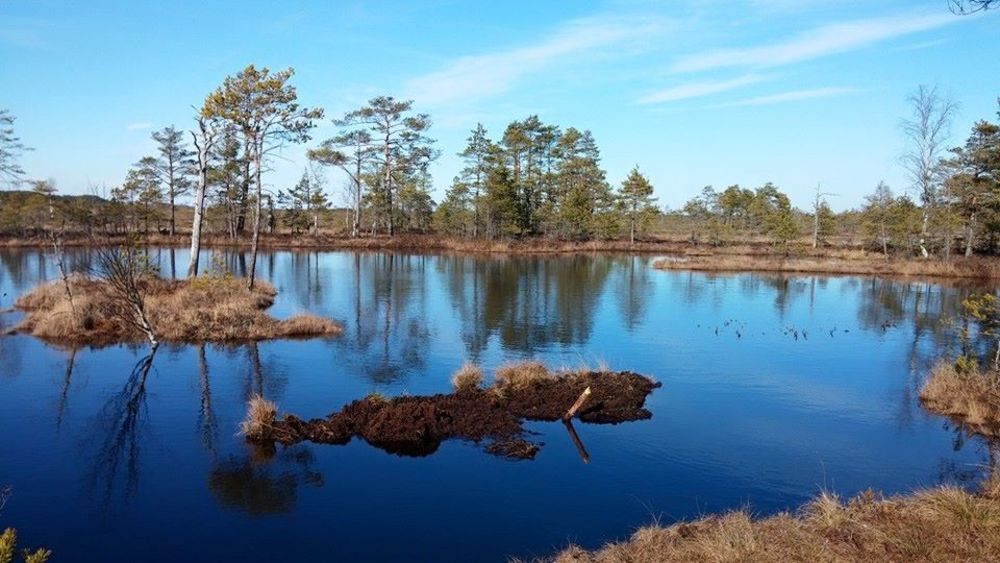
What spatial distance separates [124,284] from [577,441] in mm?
14913

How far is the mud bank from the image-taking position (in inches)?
502

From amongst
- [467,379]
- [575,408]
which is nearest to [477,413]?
[467,379]

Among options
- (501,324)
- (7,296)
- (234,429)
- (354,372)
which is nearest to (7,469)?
(234,429)

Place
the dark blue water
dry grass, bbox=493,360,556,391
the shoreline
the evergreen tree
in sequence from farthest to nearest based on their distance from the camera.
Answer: the evergreen tree, the shoreline, dry grass, bbox=493,360,556,391, the dark blue water

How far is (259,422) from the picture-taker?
41.7ft

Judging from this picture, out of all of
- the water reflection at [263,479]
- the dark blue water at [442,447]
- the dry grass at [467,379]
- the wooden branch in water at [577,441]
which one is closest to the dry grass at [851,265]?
the dark blue water at [442,447]

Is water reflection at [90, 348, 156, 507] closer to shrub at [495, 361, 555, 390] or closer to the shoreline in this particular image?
shrub at [495, 361, 555, 390]

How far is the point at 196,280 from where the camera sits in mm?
25203

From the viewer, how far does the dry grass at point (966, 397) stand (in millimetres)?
14953

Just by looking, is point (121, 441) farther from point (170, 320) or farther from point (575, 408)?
point (170, 320)

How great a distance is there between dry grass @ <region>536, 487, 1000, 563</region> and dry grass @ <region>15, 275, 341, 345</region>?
55.2 ft

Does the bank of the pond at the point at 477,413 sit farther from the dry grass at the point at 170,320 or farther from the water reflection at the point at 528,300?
the dry grass at the point at 170,320

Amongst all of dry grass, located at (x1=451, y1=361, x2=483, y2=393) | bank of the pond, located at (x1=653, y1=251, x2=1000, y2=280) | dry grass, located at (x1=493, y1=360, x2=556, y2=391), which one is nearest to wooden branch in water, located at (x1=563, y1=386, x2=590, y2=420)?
dry grass, located at (x1=493, y1=360, x2=556, y2=391)

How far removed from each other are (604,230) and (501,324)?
51.5m
